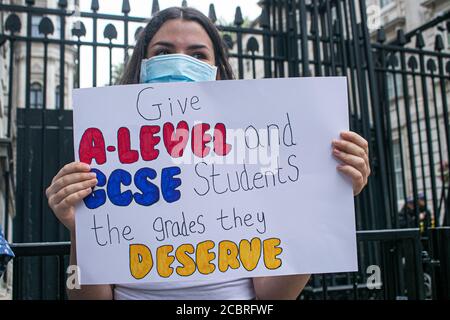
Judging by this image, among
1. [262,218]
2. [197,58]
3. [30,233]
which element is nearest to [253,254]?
[262,218]

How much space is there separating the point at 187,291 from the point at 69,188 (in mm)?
462

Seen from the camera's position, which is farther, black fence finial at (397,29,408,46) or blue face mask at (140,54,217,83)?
black fence finial at (397,29,408,46)

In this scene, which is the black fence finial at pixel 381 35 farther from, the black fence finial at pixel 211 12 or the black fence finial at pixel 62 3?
the black fence finial at pixel 62 3

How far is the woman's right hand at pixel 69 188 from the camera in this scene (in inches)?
57.8

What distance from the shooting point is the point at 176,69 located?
1.75 metres

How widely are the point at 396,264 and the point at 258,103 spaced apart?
152 cm

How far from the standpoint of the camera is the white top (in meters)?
1.49

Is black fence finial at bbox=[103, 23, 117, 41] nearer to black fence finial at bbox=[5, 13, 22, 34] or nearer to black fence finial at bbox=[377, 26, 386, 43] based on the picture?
black fence finial at bbox=[5, 13, 22, 34]

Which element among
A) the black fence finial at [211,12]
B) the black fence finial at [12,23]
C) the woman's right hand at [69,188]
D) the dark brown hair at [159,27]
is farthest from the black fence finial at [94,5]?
the woman's right hand at [69,188]

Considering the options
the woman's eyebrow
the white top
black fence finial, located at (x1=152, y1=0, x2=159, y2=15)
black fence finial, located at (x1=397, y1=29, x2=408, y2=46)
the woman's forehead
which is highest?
black fence finial, located at (x1=397, y1=29, x2=408, y2=46)

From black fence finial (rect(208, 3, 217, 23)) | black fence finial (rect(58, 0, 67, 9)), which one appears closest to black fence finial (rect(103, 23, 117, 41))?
black fence finial (rect(58, 0, 67, 9))

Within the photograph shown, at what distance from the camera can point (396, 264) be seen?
8.75 ft

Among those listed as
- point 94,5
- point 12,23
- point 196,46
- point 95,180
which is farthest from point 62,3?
point 95,180

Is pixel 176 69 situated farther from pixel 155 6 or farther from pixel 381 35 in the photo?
pixel 381 35
